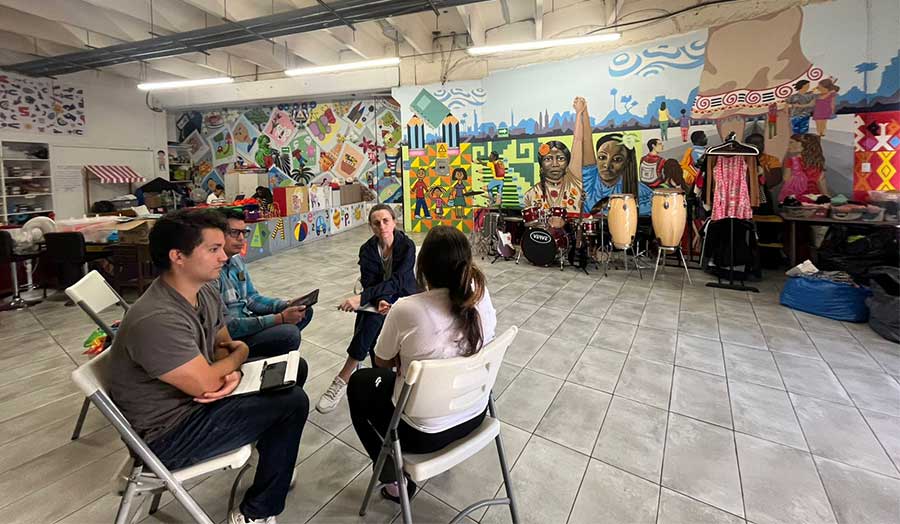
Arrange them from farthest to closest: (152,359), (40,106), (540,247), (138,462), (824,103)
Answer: (40,106) < (540,247) < (824,103) < (138,462) < (152,359)

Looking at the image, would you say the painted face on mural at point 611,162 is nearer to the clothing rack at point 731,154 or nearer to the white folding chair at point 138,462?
the clothing rack at point 731,154

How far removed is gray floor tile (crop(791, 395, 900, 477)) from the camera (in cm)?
211

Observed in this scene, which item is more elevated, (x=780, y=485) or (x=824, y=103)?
(x=824, y=103)

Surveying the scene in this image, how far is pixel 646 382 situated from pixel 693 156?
16.3 feet

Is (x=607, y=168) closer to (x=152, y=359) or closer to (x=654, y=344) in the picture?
(x=654, y=344)

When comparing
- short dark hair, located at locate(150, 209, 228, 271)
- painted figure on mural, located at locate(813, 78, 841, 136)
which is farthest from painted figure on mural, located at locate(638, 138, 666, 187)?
short dark hair, located at locate(150, 209, 228, 271)

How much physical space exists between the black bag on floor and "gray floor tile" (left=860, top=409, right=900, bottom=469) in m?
1.60

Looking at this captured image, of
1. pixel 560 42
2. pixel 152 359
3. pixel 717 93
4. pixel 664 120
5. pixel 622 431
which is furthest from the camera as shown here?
pixel 664 120

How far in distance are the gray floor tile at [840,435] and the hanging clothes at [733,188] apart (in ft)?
9.99

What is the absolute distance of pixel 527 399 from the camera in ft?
9.04

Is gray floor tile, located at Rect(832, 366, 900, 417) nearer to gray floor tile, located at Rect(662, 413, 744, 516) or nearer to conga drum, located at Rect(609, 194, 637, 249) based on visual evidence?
gray floor tile, located at Rect(662, 413, 744, 516)

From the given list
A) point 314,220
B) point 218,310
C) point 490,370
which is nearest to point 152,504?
point 218,310

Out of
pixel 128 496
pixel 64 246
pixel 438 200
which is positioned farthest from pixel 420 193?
pixel 128 496

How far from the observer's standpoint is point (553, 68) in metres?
7.54
